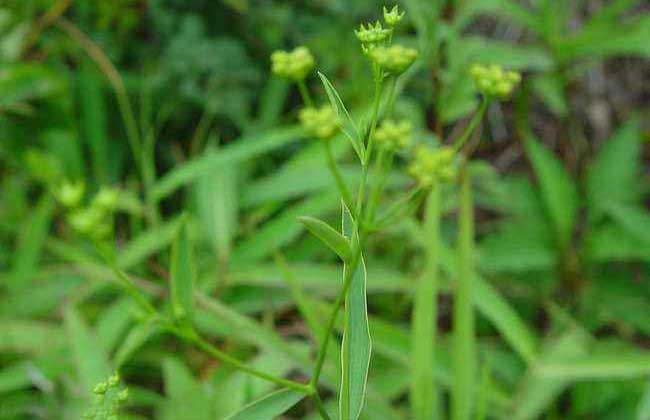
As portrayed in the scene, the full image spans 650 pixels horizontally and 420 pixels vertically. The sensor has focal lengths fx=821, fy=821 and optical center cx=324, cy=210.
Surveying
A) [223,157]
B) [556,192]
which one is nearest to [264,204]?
[223,157]

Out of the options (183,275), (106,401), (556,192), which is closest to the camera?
(106,401)

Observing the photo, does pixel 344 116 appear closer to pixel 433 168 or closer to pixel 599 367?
pixel 433 168

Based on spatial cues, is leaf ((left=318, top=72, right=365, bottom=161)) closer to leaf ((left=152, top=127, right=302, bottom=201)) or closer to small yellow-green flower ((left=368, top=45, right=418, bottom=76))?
small yellow-green flower ((left=368, top=45, right=418, bottom=76))

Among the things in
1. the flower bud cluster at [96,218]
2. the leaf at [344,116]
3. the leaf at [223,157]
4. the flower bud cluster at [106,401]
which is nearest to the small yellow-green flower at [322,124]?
the leaf at [344,116]

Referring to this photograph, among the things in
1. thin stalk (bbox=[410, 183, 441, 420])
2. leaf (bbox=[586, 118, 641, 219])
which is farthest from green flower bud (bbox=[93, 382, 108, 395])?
leaf (bbox=[586, 118, 641, 219])

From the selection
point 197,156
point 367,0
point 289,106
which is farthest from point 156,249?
point 367,0

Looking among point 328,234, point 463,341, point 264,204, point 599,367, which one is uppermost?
point 264,204

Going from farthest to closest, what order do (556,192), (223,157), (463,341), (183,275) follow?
(556,192) → (223,157) → (463,341) → (183,275)

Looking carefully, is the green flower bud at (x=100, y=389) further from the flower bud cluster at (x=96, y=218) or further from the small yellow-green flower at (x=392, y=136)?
the small yellow-green flower at (x=392, y=136)
